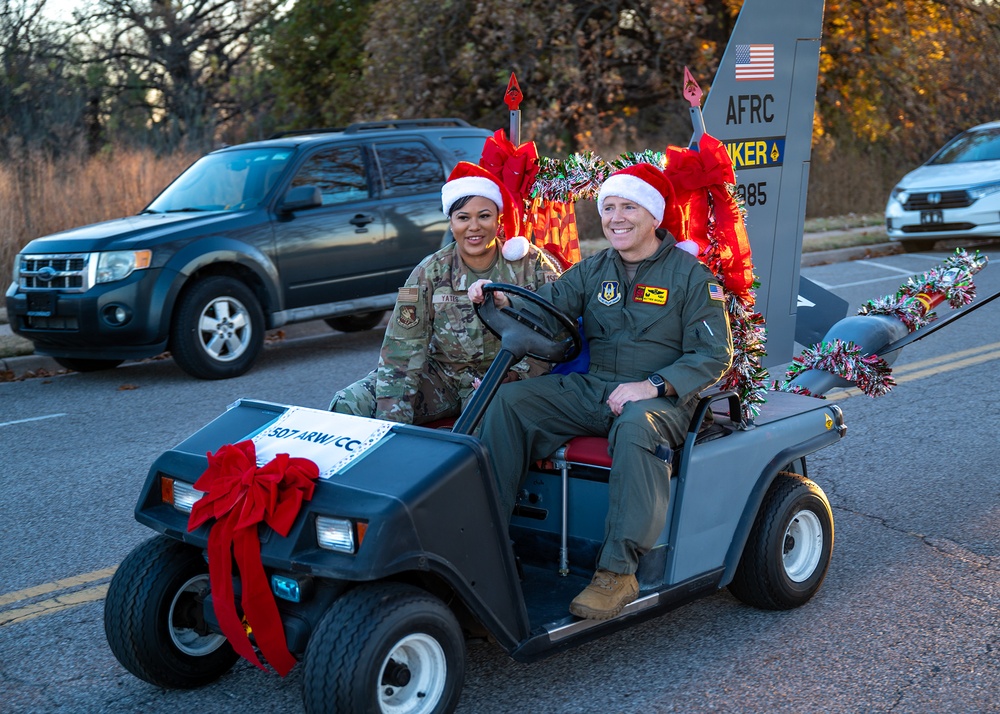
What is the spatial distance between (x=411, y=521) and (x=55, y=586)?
2.21 metres

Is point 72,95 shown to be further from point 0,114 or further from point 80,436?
point 80,436

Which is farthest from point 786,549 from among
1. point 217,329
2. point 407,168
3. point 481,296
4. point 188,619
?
point 407,168

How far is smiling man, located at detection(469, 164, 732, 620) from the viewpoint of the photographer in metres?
3.43

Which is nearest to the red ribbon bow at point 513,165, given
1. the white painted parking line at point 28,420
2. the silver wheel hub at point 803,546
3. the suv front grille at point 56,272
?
the silver wheel hub at point 803,546

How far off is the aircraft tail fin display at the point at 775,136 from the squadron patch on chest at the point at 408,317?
234 cm

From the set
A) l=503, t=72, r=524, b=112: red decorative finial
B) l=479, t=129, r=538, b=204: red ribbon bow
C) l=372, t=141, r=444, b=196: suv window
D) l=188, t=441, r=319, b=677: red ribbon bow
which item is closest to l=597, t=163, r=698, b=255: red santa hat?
l=479, t=129, r=538, b=204: red ribbon bow

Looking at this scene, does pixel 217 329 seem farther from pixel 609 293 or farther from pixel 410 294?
pixel 609 293

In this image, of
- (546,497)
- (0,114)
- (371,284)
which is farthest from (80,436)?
(0,114)

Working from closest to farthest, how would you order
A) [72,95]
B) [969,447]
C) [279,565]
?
[279,565] → [969,447] → [72,95]

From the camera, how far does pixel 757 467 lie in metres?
3.88

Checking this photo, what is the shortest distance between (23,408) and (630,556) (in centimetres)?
569

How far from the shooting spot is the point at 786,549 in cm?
408

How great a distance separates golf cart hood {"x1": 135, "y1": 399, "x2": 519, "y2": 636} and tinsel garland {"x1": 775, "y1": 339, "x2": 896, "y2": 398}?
8.00ft

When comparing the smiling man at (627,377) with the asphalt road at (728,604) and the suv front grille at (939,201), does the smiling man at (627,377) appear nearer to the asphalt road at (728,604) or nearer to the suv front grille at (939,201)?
the asphalt road at (728,604)
